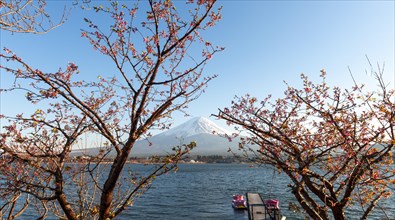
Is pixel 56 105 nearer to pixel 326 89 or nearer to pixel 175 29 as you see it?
pixel 175 29

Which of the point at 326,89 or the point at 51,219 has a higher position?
the point at 326,89

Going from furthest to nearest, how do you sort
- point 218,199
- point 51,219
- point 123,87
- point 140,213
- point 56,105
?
point 218,199 → point 140,213 → point 51,219 → point 56,105 → point 123,87

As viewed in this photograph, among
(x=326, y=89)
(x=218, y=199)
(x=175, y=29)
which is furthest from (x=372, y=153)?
(x=218, y=199)

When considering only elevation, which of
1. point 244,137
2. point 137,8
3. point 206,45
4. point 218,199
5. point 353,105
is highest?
point 137,8

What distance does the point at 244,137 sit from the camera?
604 centimetres

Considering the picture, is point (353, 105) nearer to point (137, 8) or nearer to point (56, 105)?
point (137, 8)

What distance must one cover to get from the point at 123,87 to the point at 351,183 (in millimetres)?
4051

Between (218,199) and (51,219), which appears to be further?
(218,199)

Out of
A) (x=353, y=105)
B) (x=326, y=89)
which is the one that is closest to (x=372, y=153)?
(x=353, y=105)

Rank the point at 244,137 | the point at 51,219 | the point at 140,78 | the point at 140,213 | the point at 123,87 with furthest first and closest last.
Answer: the point at 140,213
the point at 51,219
the point at 244,137
the point at 123,87
the point at 140,78

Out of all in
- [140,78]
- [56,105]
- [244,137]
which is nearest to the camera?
[140,78]

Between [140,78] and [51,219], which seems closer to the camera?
[140,78]

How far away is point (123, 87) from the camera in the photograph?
197 inches

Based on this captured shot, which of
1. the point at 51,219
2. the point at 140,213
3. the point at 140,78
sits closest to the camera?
the point at 140,78
